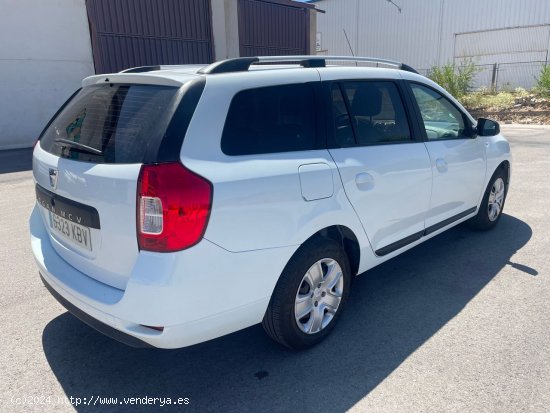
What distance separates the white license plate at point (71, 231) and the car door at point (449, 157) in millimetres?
2620

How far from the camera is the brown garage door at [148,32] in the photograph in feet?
42.0

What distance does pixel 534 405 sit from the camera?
2.35m

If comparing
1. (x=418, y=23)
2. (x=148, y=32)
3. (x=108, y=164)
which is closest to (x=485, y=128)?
(x=108, y=164)

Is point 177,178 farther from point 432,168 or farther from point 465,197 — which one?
point 465,197

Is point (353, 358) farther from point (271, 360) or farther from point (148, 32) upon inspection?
point (148, 32)

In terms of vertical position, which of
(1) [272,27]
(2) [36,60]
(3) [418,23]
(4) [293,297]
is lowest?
(4) [293,297]

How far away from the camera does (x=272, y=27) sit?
56.2 ft

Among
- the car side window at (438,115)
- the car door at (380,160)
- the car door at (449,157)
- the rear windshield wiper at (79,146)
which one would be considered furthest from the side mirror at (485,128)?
the rear windshield wiper at (79,146)

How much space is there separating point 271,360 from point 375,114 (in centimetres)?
188

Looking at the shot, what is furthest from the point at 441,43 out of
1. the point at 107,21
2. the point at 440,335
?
the point at 440,335

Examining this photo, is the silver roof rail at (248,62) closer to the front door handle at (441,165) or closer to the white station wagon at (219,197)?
the white station wagon at (219,197)

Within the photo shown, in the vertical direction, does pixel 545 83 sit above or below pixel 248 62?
below

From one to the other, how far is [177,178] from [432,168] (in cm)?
229

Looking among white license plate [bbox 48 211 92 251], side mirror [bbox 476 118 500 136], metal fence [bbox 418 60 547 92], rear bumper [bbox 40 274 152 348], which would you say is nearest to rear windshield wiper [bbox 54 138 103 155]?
white license plate [bbox 48 211 92 251]
